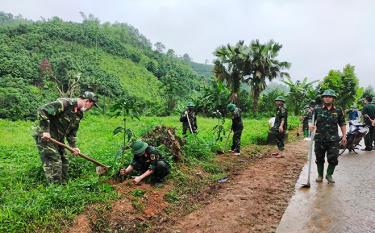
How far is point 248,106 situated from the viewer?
32.8 metres

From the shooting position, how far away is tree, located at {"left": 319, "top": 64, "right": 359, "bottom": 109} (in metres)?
33.0

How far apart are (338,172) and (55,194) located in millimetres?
6393

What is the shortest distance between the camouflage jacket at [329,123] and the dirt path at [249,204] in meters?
1.19

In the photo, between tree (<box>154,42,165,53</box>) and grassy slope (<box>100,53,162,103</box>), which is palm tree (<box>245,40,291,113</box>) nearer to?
grassy slope (<box>100,53,162,103</box>)

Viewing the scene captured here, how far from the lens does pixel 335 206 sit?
615 centimetres

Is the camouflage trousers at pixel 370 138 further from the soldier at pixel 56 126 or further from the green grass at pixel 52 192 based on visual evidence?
the soldier at pixel 56 126

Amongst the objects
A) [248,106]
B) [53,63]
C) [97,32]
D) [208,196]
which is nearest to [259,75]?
[248,106]

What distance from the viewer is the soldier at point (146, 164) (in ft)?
22.0

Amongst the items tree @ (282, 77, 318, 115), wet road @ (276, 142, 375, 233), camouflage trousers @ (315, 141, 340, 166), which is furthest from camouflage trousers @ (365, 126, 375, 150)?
tree @ (282, 77, 318, 115)

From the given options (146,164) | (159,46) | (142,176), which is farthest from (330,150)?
(159,46)

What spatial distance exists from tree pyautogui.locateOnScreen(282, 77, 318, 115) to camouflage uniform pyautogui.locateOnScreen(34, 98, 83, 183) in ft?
80.0

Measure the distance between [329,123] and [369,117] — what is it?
536cm

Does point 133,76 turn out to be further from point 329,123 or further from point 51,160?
point 51,160

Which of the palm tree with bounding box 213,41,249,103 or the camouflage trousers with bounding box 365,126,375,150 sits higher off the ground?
the palm tree with bounding box 213,41,249,103
